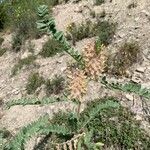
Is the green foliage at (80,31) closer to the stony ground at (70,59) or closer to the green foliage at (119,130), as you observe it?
the stony ground at (70,59)

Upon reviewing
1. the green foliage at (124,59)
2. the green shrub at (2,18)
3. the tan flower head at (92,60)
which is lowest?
the green shrub at (2,18)

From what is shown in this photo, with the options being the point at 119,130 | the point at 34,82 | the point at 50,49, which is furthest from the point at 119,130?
the point at 50,49

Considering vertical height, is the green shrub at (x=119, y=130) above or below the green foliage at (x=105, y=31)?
below

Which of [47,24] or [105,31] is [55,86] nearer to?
[105,31]

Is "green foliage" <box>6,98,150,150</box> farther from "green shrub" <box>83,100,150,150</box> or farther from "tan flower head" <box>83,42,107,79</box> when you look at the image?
"tan flower head" <box>83,42,107,79</box>

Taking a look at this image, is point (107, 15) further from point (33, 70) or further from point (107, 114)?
point (107, 114)

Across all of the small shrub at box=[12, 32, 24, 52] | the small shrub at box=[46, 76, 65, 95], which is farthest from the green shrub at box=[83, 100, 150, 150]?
the small shrub at box=[12, 32, 24, 52]

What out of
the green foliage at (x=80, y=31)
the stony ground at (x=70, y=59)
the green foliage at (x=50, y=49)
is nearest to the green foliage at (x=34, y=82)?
the stony ground at (x=70, y=59)
